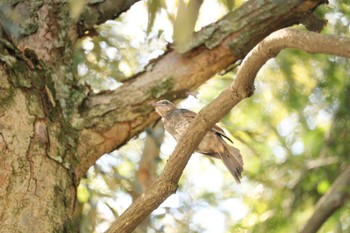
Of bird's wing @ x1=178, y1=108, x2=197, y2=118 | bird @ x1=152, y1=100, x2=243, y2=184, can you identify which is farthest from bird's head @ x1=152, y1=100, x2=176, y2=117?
bird's wing @ x1=178, y1=108, x2=197, y2=118

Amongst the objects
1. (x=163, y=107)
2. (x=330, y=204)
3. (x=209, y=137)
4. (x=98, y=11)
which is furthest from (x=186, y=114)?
(x=330, y=204)

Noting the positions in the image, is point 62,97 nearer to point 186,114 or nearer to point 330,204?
point 186,114

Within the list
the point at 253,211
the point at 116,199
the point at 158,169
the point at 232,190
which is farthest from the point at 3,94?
the point at 232,190

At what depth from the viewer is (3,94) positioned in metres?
3.03

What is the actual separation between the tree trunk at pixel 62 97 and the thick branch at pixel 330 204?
106cm

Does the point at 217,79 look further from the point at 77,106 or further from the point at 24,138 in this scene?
the point at 24,138

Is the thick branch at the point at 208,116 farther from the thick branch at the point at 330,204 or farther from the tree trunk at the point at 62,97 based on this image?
the thick branch at the point at 330,204

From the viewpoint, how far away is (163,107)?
3.96 m

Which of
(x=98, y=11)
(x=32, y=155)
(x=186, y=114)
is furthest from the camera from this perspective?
(x=186, y=114)

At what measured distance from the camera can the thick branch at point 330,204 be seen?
3.11 m

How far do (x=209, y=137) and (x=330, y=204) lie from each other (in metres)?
1.16

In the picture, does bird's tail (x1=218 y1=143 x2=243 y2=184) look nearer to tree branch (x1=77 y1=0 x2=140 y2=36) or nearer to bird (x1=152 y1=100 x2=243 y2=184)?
bird (x1=152 y1=100 x2=243 y2=184)

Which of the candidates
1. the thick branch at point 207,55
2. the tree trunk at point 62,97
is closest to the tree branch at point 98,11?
the tree trunk at point 62,97

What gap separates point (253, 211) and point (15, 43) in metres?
2.20
